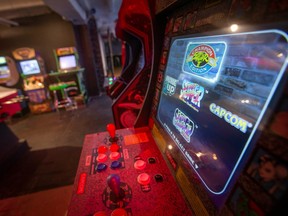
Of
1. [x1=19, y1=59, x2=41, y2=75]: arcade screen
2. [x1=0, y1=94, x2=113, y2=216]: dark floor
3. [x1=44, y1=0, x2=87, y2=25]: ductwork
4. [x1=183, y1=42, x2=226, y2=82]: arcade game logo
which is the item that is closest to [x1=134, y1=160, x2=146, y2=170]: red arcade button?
[x1=183, y1=42, x2=226, y2=82]: arcade game logo

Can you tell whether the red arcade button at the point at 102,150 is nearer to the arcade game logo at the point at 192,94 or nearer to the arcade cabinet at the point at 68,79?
the arcade game logo at the point at 192,94

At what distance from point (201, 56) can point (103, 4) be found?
15.8 ft

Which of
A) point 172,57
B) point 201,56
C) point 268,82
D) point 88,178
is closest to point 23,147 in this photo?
point 88,178

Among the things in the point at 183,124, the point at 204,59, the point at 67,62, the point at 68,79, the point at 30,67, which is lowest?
the point at 68,79

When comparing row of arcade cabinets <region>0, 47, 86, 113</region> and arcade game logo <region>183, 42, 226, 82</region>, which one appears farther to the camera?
row of arcade cabinets <region>0, 47, 86, 113</region>

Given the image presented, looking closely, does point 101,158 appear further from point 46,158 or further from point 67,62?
point 67,62

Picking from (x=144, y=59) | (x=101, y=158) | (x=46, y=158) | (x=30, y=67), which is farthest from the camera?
(x=30, y=67)

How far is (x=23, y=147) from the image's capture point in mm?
2439

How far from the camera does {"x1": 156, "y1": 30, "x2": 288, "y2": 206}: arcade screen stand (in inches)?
13.0

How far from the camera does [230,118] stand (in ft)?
1.37

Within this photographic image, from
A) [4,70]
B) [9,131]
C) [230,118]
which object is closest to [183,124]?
[230,118]

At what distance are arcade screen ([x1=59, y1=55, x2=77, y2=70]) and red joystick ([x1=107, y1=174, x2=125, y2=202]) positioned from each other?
4.30m

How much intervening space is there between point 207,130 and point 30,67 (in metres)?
4.77

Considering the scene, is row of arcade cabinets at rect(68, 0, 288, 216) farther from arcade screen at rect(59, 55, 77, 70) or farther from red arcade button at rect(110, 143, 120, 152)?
arcade screen at rect(59, 55, 77, 70)
